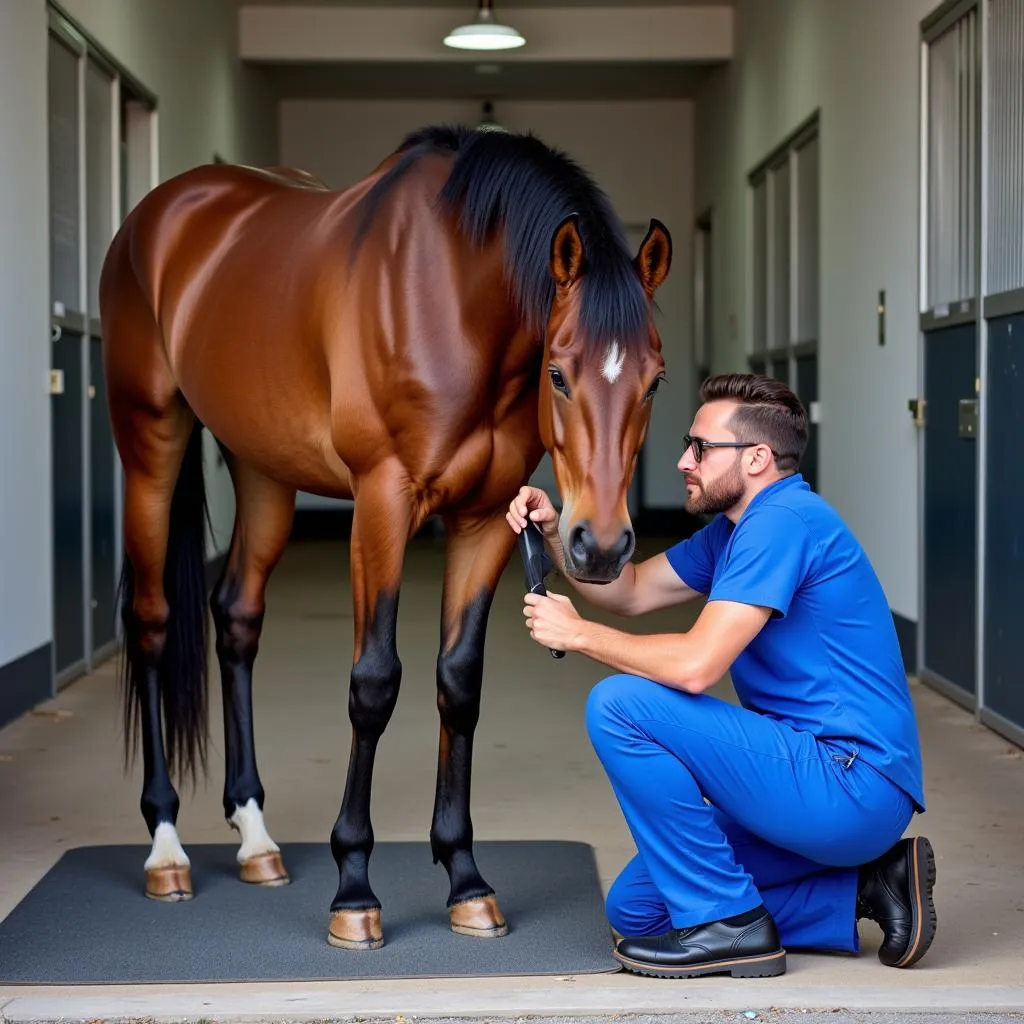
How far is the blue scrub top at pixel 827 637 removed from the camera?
250cm

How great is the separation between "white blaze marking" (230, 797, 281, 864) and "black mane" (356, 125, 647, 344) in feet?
4.16

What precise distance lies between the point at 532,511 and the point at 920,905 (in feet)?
2.94

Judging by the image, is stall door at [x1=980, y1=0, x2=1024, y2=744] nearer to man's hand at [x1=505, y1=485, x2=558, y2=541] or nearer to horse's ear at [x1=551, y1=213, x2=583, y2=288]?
man's hand at [x1=505, y1=485, x2=558, y2=541]

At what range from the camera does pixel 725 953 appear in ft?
8.27

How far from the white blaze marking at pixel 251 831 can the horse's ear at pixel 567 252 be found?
138 cm

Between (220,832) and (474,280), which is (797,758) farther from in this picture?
(220,832)

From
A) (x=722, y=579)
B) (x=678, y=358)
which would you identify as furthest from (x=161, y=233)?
(x=678, y=358)

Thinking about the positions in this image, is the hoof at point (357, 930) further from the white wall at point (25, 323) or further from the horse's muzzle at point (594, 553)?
the white wall at point (25, 323)

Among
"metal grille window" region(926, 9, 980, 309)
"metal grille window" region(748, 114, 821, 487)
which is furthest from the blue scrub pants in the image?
"metal grille window" region(748, 114, 821, 487)

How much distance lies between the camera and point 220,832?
11.9 ft

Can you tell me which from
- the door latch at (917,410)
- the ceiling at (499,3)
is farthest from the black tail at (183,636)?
the ceiling at (499,3)

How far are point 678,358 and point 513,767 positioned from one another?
9.25 metres

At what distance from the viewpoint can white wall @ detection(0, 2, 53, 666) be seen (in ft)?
15.6

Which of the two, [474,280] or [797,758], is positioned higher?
[474,280]
